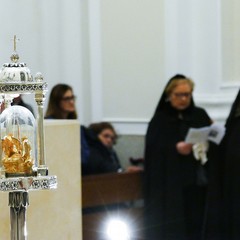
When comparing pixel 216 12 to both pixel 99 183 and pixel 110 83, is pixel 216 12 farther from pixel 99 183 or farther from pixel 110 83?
pixel 99 183

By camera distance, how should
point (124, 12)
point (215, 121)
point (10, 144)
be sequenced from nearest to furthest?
point (10, 144) < point (215, 121) < point (124, 12)

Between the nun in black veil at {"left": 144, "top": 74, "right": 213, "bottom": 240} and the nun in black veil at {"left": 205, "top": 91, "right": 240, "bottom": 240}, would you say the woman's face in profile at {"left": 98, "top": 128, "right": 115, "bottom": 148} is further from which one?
the nun in black veil at {"left": 205, "top": 91, "right": 240, "bottom": 240}

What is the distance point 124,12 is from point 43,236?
534 centimetres

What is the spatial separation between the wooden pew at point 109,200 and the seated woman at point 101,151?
117 millimetres

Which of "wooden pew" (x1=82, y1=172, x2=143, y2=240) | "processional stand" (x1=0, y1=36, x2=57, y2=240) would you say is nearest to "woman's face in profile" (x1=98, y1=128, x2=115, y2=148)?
"wooden pew" (x1=82, y1=172, x2=143, y2=240)

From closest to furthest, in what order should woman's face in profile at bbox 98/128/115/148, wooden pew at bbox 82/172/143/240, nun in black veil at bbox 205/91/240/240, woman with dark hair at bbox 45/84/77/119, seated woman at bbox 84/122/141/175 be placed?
nun in black veil at bbox 205/91/240/240 → woman with dark hair at bbox 45/84/77/119 → wooden pew at bbox 82/172/143/240 → seated woman at bbox 84/122/141/175 → woman's face in profile at bbox 98/128/115/148

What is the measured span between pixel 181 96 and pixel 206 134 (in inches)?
18.5

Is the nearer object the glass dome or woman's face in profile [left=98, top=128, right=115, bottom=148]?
the glass dome

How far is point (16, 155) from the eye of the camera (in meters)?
4.11

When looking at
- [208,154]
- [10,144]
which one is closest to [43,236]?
[10,144]

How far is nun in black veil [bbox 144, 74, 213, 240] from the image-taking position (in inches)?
345

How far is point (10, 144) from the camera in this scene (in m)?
4.12

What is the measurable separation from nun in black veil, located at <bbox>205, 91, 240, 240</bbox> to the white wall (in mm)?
1636

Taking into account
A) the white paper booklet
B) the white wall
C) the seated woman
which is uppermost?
the white wall
